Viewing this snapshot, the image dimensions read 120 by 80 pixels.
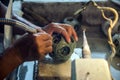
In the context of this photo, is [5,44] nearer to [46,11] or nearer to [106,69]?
[106,69]

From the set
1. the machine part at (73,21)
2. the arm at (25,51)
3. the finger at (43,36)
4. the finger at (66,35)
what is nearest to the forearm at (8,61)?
the arm at (25,51)

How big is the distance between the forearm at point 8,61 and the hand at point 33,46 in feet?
0.07

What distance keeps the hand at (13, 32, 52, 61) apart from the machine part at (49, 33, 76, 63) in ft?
0.19

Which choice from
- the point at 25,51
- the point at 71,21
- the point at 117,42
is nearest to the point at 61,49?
the point at 25,51

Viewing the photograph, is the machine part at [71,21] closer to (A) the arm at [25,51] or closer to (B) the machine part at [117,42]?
(B) the machine part at [117,42]

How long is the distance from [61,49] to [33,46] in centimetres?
15

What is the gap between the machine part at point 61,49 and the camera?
134 centimetres

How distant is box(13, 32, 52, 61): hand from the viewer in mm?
1262

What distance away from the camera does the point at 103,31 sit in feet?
6.91

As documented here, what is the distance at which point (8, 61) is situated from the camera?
4.26ft

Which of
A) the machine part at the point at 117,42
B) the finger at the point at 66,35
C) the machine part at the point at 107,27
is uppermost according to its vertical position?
the finger at the point at 66,35

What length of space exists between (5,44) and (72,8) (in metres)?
0.89

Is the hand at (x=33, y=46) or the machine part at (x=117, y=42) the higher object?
the hand at (x=33, y=46)

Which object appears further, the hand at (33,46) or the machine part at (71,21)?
the machine part at (71,21)
